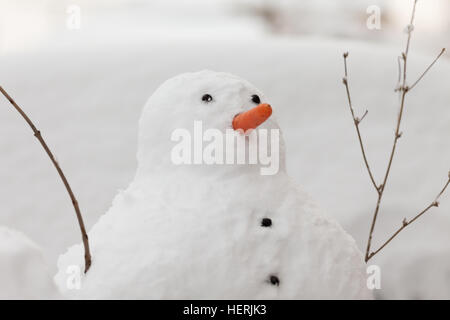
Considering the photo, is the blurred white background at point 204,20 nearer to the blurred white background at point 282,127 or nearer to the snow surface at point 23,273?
the blurred white background at point 282,127

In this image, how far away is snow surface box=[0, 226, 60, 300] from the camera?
428 millimetres

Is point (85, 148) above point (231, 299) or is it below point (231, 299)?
above

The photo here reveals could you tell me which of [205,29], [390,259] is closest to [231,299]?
[390,259]

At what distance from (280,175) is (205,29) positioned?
123 cm

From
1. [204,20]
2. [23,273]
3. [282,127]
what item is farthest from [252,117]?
[204,20]

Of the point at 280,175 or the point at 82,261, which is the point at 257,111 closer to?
the point at 280,175

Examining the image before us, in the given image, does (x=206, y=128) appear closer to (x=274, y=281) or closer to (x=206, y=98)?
(x=206, y=98)

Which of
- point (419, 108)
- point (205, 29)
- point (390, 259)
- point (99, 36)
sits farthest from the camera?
point (205, 29)

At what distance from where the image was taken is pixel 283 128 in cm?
101

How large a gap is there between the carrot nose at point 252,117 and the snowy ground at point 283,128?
1.42 feet

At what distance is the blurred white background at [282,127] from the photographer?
2.93ft

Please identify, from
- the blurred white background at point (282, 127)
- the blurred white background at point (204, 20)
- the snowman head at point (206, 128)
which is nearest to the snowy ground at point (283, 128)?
the blurred white background at point (282, 127)

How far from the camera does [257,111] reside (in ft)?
1.55
